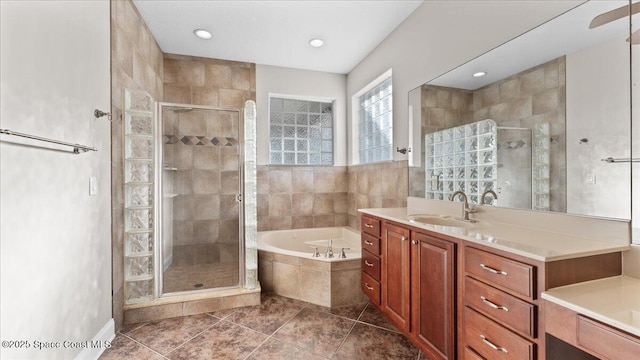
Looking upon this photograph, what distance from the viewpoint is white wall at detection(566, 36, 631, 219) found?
1185 millimetres

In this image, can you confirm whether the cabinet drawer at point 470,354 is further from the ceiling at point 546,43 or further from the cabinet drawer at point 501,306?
the ceiling at point 546,43

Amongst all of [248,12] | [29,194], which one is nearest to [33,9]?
[29,194]

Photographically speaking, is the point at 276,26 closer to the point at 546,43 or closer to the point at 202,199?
the point at 202,199

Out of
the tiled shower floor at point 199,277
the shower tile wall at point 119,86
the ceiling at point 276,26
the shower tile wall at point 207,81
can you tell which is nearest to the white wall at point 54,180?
the shower tile wall at point 119,86

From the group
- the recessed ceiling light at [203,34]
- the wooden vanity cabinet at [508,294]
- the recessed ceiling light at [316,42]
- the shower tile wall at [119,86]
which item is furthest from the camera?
the recessed ceiling light at [316,42]

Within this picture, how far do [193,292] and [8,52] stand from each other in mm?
2092

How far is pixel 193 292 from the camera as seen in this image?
8.44 feet

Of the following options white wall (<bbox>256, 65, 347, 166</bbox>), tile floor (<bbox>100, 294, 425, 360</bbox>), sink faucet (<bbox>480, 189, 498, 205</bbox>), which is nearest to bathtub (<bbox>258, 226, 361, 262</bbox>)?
white wall (<bbox>256, 65, 347, 166</bbox>)

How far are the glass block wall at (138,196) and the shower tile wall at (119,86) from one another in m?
0.05

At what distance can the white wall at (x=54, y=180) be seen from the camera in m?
1.18

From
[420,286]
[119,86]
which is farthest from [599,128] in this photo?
[119,86]

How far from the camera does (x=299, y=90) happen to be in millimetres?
3902

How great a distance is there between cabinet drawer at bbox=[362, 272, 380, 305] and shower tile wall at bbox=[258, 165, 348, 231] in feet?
5.14

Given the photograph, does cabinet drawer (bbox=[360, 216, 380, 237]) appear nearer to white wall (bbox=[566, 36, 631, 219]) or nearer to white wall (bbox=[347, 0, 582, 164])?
white wall (bbox=[347, 0, 582, 164])
